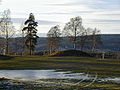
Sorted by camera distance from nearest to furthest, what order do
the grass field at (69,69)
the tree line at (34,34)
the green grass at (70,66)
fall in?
the grass field at (69,69) < the green grass at (70,66) < the tree line at (34,34)

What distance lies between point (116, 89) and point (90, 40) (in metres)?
99.1

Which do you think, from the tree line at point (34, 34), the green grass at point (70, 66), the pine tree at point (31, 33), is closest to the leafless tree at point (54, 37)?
the tree line at point (34, 34)

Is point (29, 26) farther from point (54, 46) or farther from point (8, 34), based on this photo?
point (54, 46)

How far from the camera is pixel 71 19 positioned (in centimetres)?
9350

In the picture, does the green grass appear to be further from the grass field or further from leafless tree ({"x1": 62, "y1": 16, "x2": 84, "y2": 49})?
leafless tree ({"x1": 62, "y1": 16, "x2": 84, "y2": 49})

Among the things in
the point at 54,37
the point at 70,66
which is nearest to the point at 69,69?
the point at 70,66

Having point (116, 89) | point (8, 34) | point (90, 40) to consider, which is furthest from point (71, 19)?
point (116, 89)

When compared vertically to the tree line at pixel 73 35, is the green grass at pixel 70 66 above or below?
below

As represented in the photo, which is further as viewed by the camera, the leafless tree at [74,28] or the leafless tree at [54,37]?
the leafless tree at [54,37]

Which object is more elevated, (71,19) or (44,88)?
(71,19)

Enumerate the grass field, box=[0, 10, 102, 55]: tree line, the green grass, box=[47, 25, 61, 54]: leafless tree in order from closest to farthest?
the grass field, the green grass, box=[0, 10, 102, 55]: tree line, box=[47, 25, 61, 54]: leafless tree

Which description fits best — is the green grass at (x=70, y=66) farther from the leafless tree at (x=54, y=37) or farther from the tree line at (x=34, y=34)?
the leafless tree at (x=54, y=37)

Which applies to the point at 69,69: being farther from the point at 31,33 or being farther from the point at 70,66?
the point at 31,33

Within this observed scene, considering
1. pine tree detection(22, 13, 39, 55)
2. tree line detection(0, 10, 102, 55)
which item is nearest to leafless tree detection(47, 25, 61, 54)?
tree line detection(0, 10, 102, 55)
